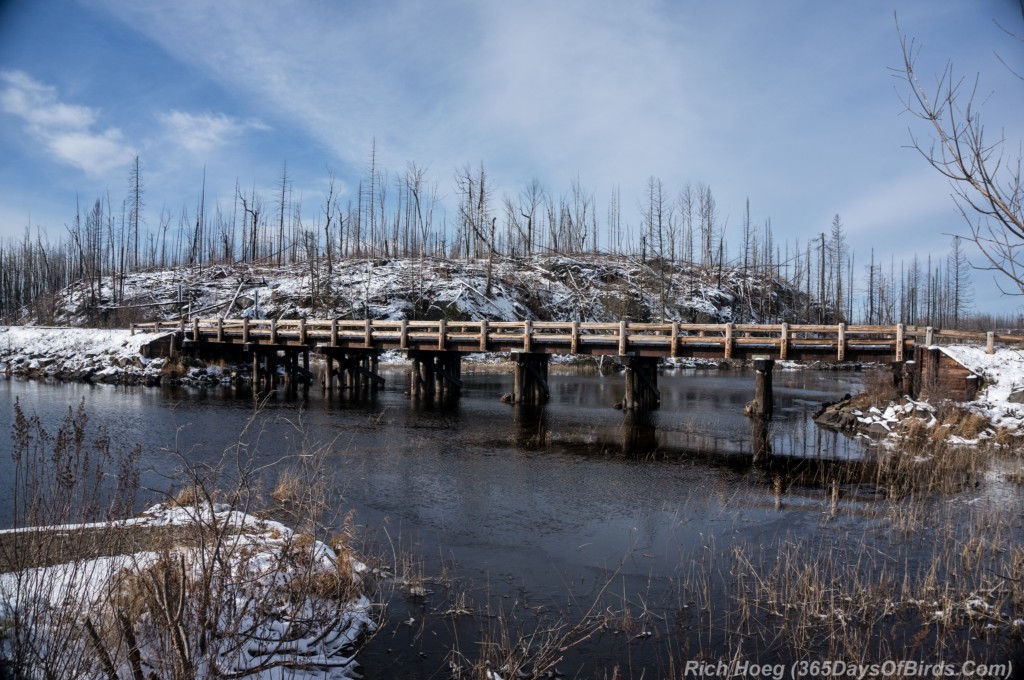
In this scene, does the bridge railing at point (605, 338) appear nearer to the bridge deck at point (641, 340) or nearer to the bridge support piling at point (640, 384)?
the bridge deck at point (641, 340)

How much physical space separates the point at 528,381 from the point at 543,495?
1632 centimetres

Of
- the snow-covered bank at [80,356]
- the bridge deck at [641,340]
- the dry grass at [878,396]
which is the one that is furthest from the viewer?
the snow-covered bank at [80,356]

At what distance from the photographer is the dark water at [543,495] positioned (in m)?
6.87

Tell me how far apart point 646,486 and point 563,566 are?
516cm

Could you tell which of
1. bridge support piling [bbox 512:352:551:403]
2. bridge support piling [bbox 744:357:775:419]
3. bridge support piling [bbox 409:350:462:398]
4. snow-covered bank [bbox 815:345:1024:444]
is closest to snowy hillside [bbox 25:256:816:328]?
bridge support piling [bbox 409:350:462:398]

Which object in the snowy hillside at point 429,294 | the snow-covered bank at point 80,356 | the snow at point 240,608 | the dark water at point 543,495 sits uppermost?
the snowy hillside at point 429,294

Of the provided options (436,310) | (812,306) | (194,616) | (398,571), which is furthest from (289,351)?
(812,306)

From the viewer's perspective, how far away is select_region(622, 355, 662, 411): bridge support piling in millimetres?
26422

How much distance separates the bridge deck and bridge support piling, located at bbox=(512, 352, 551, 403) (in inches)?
46.6

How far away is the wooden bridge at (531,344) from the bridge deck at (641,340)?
0.13 ft

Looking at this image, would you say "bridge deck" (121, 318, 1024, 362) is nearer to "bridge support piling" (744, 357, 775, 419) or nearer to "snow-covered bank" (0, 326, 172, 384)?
"bridge support piling" (744, 357, 775, 419)

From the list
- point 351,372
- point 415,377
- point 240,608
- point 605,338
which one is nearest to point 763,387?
point 605,338

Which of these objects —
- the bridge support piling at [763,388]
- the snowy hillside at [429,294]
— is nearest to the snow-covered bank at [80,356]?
the snowy hillside at [429,294]

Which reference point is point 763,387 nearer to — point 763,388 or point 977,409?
point 763,388
